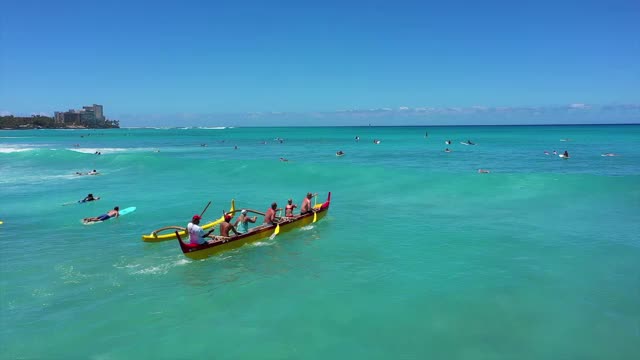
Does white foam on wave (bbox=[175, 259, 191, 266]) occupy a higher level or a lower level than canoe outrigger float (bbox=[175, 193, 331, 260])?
lower

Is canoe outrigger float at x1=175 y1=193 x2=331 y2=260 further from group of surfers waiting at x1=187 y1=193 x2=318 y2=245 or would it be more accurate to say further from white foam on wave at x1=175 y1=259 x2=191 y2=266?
white foam on wave at x1=175 y1=259 x2=191 y2=266

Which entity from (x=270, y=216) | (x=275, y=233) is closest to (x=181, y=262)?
(x=275, y=233)

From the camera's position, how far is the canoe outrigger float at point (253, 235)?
14.7 metres

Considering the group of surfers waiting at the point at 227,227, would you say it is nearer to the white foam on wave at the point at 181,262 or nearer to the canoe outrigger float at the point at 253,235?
the canoe outrigger float at the point at 253,235

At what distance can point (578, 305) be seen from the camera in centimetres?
1138

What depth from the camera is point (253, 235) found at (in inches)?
653

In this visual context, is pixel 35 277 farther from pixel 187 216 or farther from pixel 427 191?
pixel 427 191

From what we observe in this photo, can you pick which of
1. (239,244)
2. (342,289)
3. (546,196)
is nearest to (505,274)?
(342,289)

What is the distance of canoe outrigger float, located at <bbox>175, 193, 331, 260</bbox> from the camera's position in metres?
14.7

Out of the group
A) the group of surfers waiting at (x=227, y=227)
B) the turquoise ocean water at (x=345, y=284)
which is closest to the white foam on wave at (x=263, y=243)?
the turquoise ocean water at (x=345, y=284)

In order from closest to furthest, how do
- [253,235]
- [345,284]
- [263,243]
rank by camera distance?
[345,284] → [253,235] → [263,243]

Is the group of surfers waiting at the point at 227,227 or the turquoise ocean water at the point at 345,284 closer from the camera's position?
the turquoise ocean water at the point at 345,284

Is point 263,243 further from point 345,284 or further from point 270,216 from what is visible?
point 345,284

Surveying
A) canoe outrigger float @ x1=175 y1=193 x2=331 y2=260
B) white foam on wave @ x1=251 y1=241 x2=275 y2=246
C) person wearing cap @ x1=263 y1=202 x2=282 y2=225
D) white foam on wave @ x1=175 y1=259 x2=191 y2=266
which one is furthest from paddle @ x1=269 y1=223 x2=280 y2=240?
white foam on wave @ x1=175 y1=259 x2=191 y2=266
